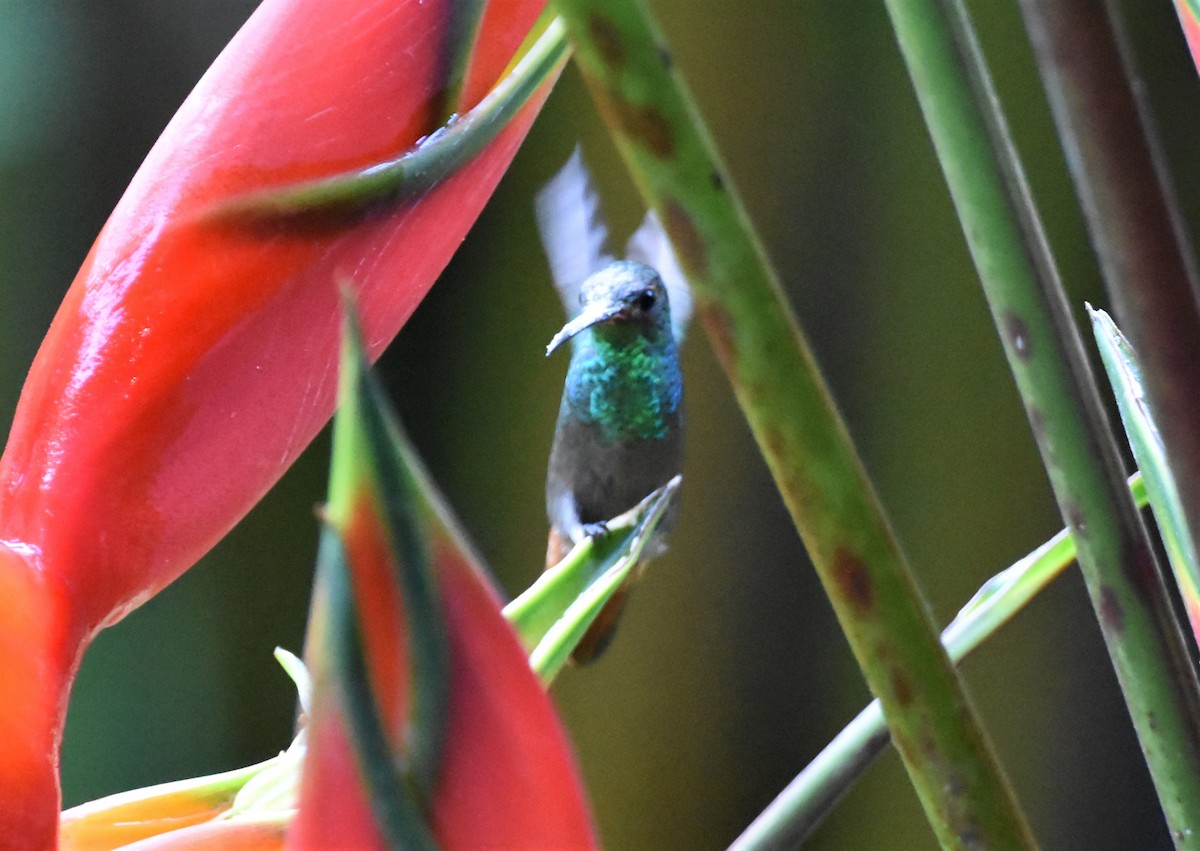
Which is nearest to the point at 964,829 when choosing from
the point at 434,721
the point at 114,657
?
the point at 434,721

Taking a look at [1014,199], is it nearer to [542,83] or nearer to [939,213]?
[542,83]

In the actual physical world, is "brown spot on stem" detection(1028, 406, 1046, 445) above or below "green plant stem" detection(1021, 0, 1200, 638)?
below

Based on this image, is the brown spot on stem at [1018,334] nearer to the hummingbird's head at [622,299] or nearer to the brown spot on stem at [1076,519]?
the brown spot on stem at [1076,519]

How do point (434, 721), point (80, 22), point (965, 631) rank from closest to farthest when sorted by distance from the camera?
point (434, 721), point (965, 631), point (80, 22)

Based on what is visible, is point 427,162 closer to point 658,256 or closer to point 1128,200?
point 1128,200

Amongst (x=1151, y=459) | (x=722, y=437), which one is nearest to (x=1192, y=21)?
(x=1151, y=459)

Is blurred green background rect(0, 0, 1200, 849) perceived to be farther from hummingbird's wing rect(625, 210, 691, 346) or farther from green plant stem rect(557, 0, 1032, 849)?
green plant stem rect(557, 0, 1032, 849)

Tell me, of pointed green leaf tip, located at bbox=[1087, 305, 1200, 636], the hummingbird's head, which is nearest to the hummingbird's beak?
the hummingbird's head
